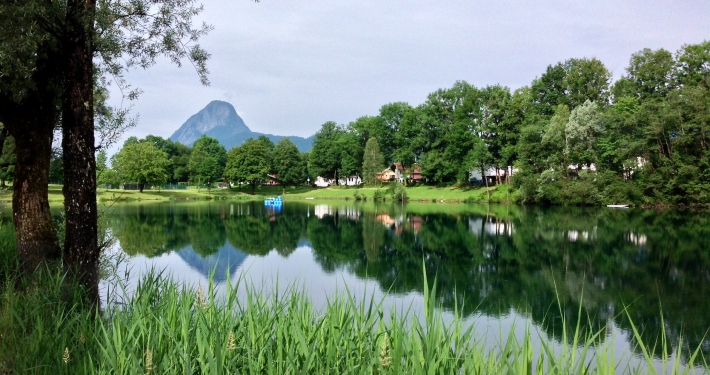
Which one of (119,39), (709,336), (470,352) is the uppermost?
(119,39)

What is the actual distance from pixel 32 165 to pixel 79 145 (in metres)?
2.94

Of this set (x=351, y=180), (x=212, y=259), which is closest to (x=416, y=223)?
(x=212, y=259)

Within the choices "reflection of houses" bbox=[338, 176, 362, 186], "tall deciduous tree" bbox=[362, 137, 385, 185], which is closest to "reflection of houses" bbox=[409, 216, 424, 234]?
"tall deciduous tree" bbox=[362, 137, 385, 185]

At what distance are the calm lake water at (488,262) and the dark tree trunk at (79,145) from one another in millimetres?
1654

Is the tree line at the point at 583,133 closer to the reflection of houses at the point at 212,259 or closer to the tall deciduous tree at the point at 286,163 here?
the tall deciduous tree at the point at 286,163

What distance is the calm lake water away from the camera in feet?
33.9

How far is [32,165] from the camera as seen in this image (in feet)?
24.2

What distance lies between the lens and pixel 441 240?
23.6 metres

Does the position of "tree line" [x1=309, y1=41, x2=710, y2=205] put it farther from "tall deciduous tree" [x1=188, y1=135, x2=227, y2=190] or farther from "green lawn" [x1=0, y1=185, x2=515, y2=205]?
"tall deciduous tree" [x1=188, y1=135, x2=227, y2=190]

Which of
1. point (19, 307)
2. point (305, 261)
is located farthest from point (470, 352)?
point (305, 261)

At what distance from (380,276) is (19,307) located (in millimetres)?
11225

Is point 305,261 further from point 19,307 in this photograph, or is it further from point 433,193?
point 433,193

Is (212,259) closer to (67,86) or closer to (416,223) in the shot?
(67,86)

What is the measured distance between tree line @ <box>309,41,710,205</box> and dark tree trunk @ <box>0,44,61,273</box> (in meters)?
43.6
